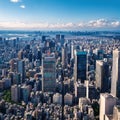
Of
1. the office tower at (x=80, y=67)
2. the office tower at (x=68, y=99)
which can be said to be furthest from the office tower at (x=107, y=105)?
the office tower at (x=80, y=67)

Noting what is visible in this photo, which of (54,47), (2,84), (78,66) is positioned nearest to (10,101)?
(2,84)

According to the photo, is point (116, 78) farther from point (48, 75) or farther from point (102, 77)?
point (48, 75)

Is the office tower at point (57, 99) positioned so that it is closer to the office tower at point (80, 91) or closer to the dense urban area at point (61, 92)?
the dense urban area at point (61, 92)

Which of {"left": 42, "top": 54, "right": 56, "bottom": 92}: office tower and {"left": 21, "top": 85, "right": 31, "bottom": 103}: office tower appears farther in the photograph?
{"left": 42, "top": 54, "right": 56, "bottom": 92}: office tower

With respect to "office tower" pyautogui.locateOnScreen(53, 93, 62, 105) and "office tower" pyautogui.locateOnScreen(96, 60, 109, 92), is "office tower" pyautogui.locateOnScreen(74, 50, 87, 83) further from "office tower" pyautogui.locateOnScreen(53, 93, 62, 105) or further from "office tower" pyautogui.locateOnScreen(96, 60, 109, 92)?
"office tower" pyautogui.locateOnScreen(53, 93, 62, 105)

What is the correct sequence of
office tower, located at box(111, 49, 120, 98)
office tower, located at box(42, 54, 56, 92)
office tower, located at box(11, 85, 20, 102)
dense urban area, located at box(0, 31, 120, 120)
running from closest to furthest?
dense urban area, located at box(0, 31, 120, 120) < office tower, located at box(11, 85, 20, 102) < office tower, located at box(111, 49, 120, 98) < office tower, located at box(42, 54, 56, 92)

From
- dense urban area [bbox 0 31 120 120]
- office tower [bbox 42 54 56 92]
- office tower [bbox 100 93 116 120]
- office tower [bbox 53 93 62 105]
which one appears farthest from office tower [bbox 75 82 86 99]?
office tower [bbox 100 93 116 120]

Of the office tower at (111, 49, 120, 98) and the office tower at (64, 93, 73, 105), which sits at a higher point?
the office tower at (111, 49, 120, 98)

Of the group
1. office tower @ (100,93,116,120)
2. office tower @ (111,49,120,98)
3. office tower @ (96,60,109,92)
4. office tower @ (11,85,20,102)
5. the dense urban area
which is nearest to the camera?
office tower @ (100,93,116,120)

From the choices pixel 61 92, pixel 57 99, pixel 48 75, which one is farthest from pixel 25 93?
pixel 48 75
